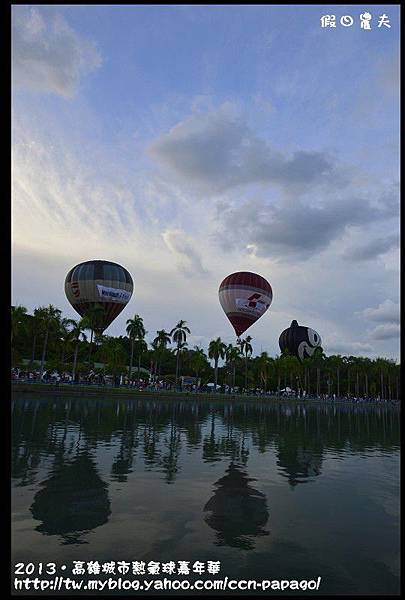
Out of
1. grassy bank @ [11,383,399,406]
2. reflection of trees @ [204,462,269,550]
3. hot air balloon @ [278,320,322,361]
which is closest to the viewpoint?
reflection of trees @ [204,462,269,550]

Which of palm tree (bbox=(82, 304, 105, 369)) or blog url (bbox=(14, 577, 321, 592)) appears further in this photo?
palm tree (bbox=(82, 304, 105, 369))

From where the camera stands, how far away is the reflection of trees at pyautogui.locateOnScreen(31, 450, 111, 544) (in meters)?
11.7

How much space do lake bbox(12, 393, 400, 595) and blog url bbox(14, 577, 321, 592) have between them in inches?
10.1

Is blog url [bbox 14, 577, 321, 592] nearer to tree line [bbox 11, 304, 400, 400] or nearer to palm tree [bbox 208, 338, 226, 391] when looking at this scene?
tree line [bbox 11, 304, 400, 400]

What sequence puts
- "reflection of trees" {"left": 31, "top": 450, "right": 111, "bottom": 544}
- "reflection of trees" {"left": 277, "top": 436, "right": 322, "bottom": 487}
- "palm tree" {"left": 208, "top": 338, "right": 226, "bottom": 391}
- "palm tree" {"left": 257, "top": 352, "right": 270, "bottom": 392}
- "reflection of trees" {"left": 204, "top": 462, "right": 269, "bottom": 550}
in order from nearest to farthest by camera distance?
"reflection of trees" {"left": 204, "top": 462, "right": 269, "bottom": 550}
"reflection of trees" {"left": 31, "top": 450, "right": 111, "bottom": 544}
"reflection of trees" {"left": 277, "top": 436, "right": 322, "bottom": 487}
"palm tree" {"left": 208, "top": 338, "right": 226, "bottom": 391}
"palm tree" {"left": 257, "top": 352, "right": 270, "bottom": 392}

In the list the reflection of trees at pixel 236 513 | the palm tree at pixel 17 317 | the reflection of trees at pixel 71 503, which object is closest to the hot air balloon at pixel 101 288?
the palm tree at pixel 17 317

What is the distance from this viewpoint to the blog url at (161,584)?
29.7ft

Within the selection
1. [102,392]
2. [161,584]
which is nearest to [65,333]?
[102,392]

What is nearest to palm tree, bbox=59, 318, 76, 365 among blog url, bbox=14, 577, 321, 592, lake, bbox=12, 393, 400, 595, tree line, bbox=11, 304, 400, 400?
tree line, bbox=11, 304, 400, 400

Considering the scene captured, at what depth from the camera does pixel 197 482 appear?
56.3 ft

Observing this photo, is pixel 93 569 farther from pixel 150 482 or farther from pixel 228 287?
pixel 228 287

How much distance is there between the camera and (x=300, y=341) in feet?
484

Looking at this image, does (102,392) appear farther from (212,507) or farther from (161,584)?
(161,584)

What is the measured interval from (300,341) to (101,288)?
3318 inches
